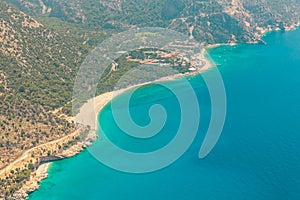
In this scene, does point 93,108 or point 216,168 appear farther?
point 93,108

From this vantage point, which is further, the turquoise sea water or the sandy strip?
the sandy strip

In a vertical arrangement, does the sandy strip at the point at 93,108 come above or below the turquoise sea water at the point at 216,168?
above

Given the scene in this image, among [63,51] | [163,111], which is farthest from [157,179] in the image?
[63,51]

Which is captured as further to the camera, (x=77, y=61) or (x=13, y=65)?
(x=77, y=61)

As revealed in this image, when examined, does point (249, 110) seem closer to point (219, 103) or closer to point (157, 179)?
point (219, 103)

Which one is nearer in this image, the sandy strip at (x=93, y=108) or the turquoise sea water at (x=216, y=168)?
the turquoise sea water at (x=216, y=168)

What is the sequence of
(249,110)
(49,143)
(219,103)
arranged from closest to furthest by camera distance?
(49,143), (249,110), (219,103)

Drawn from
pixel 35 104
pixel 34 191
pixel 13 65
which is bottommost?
pixel 34 191

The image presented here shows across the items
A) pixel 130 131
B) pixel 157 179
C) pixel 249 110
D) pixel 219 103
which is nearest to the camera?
pixel 157 179

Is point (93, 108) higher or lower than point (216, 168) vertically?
higher

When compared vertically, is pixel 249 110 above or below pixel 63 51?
below

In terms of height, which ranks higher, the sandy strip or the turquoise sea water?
the sandy strip
